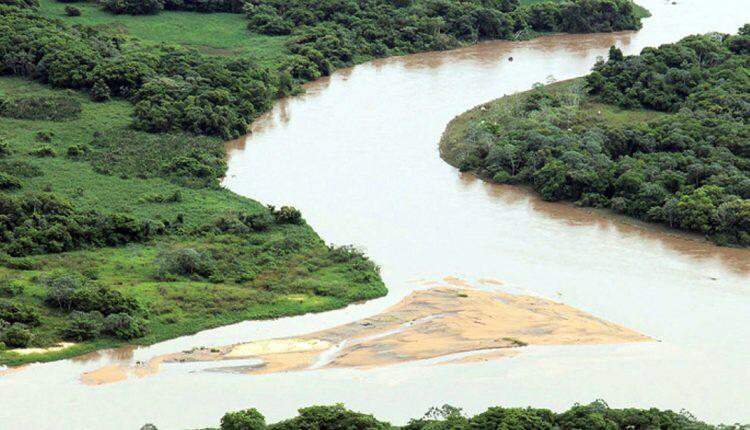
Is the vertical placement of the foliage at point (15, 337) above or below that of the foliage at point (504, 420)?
below

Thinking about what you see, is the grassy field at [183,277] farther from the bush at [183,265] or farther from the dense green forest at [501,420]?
the dense green forest at [501,420]

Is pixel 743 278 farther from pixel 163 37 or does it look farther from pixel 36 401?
pixel 163 37

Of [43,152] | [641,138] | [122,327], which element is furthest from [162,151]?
[641,138]

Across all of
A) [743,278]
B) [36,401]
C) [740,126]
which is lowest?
[36,401]

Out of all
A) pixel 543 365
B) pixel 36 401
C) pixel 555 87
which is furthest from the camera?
pixel 555 87

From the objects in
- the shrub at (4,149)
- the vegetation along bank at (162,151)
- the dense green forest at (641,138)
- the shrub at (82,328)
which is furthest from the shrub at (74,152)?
the shrub at (82,328)

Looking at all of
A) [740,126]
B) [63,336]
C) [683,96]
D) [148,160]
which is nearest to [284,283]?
[63,336]
